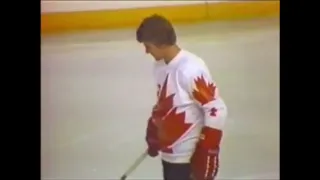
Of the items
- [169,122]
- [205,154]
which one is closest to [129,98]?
[169,122]

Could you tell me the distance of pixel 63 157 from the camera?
3.68ft

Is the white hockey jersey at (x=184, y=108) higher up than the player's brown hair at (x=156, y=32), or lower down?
lower down

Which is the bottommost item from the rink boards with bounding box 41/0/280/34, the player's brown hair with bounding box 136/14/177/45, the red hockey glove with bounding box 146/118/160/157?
the red hockey glove with bounding box 146/118/160/157

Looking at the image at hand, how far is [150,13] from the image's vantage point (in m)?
1.14

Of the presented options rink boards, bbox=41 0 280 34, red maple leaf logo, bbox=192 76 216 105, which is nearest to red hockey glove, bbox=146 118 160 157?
red maple leaf logo, bbox=192 76 216 105

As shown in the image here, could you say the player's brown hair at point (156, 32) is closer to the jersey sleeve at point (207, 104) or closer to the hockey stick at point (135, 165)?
the jersey sleeve at point (207, 104)

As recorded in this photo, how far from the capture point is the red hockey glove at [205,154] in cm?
112

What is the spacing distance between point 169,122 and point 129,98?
0.33ft

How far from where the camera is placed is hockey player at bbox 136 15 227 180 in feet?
3.67

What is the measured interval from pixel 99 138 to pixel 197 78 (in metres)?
0.24

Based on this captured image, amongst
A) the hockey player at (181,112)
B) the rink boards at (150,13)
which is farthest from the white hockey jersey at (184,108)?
the rink boards at (150,13)

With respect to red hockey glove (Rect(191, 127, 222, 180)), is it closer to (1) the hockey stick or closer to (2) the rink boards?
(1) the hockey stick

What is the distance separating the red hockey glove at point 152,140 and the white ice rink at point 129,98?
0.01 metres
